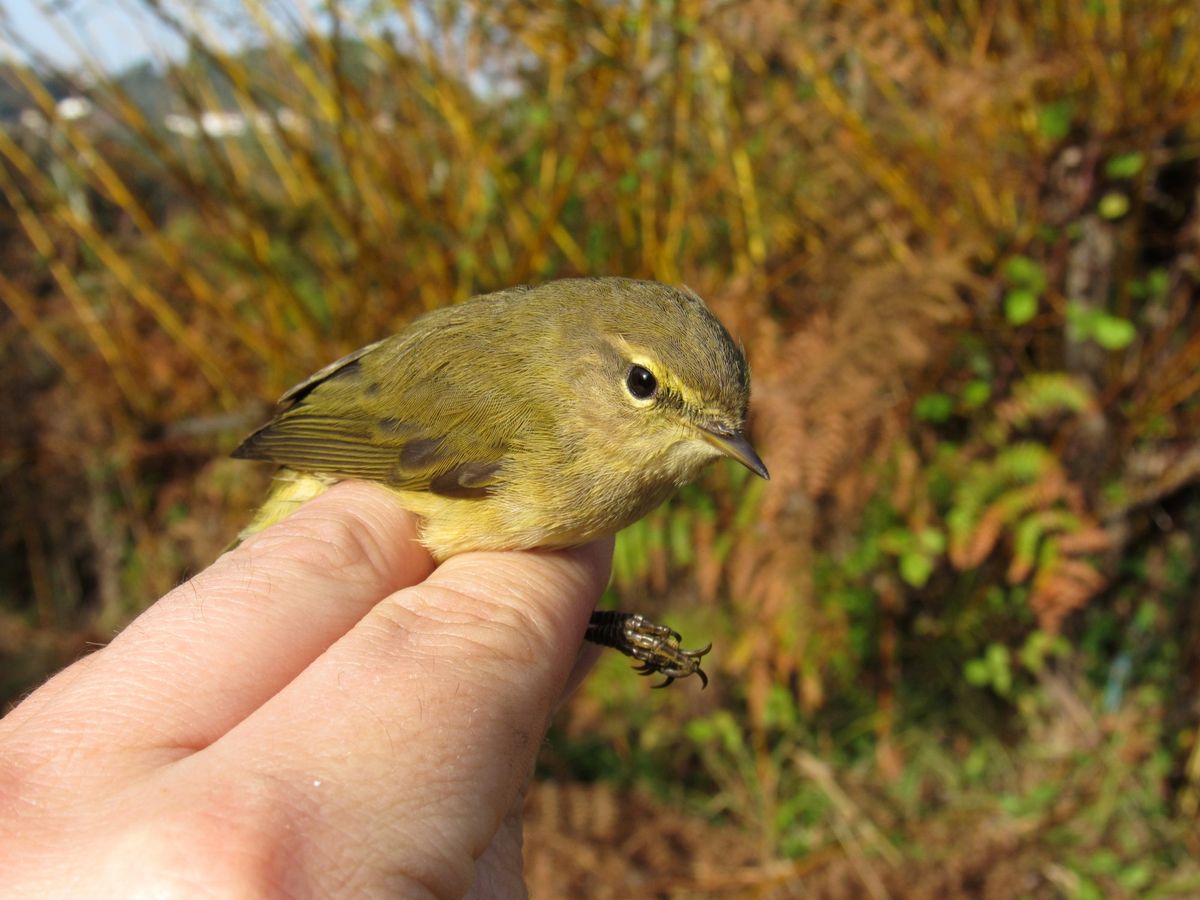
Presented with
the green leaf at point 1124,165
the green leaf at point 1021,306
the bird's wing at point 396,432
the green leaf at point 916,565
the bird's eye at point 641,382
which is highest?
the green leaf at point 1124,165

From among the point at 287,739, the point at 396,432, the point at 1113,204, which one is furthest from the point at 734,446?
the point at 1113,204

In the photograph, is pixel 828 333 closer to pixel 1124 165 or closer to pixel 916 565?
pixel 916 565

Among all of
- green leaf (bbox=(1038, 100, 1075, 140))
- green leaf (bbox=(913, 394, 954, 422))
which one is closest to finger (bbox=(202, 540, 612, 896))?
green leaf (bbox=(913, 394, 954, 422))

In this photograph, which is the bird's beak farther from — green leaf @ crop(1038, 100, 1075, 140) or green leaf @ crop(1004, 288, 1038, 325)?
green leaf @ crop(1038, 100, 1075, 140)

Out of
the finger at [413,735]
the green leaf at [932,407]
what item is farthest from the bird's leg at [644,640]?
the green leaf at [932,407]

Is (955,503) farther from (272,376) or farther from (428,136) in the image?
(272,376)

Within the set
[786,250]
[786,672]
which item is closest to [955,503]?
[786,672]

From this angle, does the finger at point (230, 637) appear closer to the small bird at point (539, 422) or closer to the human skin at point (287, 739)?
the human skin at point (287, 739)
